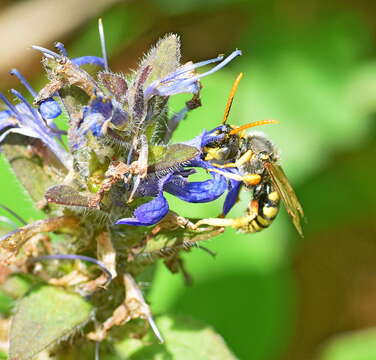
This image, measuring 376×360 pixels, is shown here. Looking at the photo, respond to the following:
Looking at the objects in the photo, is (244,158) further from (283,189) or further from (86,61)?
(86,61)

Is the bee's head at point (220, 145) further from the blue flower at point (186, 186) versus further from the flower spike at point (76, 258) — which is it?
the flower spike at point (76, 258)

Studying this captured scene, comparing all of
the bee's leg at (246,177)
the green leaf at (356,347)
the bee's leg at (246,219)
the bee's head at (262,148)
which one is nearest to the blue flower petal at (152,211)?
the bee's leg at (246,177)

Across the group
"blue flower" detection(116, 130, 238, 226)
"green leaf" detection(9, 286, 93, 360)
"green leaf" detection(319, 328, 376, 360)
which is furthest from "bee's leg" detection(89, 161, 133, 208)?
"green leaf" detection(319, 328, 376, 360)

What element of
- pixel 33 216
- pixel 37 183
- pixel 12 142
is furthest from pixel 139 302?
pixel 33 216

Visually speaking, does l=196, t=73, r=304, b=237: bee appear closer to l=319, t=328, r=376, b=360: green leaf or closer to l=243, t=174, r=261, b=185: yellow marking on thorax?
l=243, t=174, r=261, b=185: yellow marking on thorax

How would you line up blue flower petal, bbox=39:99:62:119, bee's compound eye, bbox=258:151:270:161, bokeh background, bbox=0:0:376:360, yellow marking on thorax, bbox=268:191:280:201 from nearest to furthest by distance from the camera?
blue flower petal, bbox=39:99:62:119 < bee's compound eye, bbox=258:151:270:161 < yellow marking on thorax, bbox=268:191:280:201 < bokeh background, bbox=0:0:376:360

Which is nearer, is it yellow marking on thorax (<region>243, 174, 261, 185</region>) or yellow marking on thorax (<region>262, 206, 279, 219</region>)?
yellow marking on thorax (<region>243, 174, 261, 185</region>)
